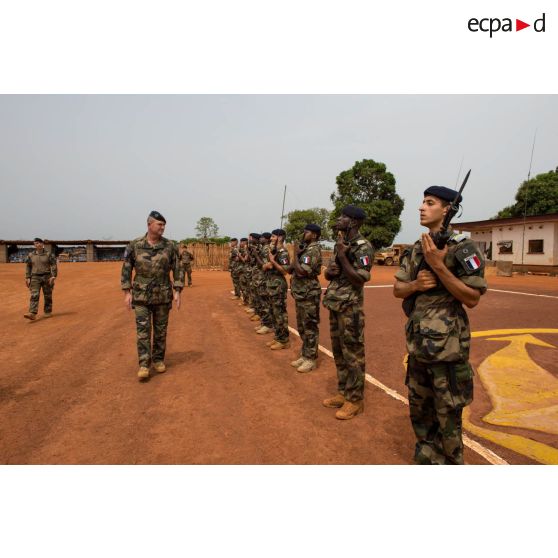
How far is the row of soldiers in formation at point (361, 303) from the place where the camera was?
2430 mm

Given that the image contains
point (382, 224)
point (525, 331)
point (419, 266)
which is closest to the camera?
point (419, 266)

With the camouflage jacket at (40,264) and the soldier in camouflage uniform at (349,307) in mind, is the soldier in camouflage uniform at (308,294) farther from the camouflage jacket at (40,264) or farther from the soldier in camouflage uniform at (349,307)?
the camouflage jacket at (40,264)

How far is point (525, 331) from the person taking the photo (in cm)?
712

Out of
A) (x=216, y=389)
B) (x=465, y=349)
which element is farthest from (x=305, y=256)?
(x=465, y=349)

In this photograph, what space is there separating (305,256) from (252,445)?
2939 millimetres

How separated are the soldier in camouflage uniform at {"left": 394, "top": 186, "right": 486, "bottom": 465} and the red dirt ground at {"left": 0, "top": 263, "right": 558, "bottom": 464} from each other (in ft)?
1.68

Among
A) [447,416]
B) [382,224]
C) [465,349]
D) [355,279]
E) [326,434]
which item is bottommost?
[326,434]

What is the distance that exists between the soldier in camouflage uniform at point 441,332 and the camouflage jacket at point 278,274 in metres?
3.81

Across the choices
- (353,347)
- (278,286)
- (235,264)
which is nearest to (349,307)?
(353,347)

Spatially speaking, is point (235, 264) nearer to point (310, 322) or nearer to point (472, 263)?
point (310, 322)

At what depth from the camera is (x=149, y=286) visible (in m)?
4.86

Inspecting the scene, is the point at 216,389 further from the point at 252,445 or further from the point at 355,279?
Answer: the point at 355,279

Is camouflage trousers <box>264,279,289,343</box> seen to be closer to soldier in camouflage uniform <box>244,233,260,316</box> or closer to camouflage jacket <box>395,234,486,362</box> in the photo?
soldier in camouflage uniform <box>244,233,260,316</box>

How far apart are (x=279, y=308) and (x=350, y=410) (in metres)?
2.99
